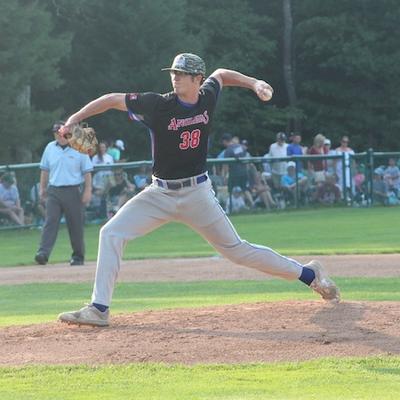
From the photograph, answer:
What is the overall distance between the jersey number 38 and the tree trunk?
121ft

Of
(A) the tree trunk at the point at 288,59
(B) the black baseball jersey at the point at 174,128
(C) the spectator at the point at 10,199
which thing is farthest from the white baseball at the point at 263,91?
(A) the tree trunk at the point at 288,59

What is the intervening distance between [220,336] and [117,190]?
15971 millimetres

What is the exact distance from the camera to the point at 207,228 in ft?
29.2

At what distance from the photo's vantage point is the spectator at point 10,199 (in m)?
22.5

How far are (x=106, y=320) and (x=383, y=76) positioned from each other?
37425mm

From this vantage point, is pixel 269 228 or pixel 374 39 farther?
pixel 374 39

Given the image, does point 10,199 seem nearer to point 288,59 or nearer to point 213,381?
point 213,381

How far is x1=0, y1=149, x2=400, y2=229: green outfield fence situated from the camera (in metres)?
23.2

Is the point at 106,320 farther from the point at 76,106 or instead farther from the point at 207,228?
the point at 76,106

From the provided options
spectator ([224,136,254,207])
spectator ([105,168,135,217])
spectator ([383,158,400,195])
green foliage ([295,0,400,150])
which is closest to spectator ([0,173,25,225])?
spectator ([105,168,135,217])

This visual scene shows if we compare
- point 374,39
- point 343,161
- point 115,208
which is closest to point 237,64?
point 374,39

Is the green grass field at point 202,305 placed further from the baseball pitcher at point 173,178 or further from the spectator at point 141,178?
the spectator at point 141,178

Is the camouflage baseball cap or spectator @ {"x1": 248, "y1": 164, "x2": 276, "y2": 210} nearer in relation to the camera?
the camouflage baseball cap

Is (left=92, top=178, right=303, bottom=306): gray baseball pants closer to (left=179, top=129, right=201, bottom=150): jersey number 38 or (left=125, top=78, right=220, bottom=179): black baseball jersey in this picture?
(left=125, top=78, right=220, bottom=179): black baseball jersey
